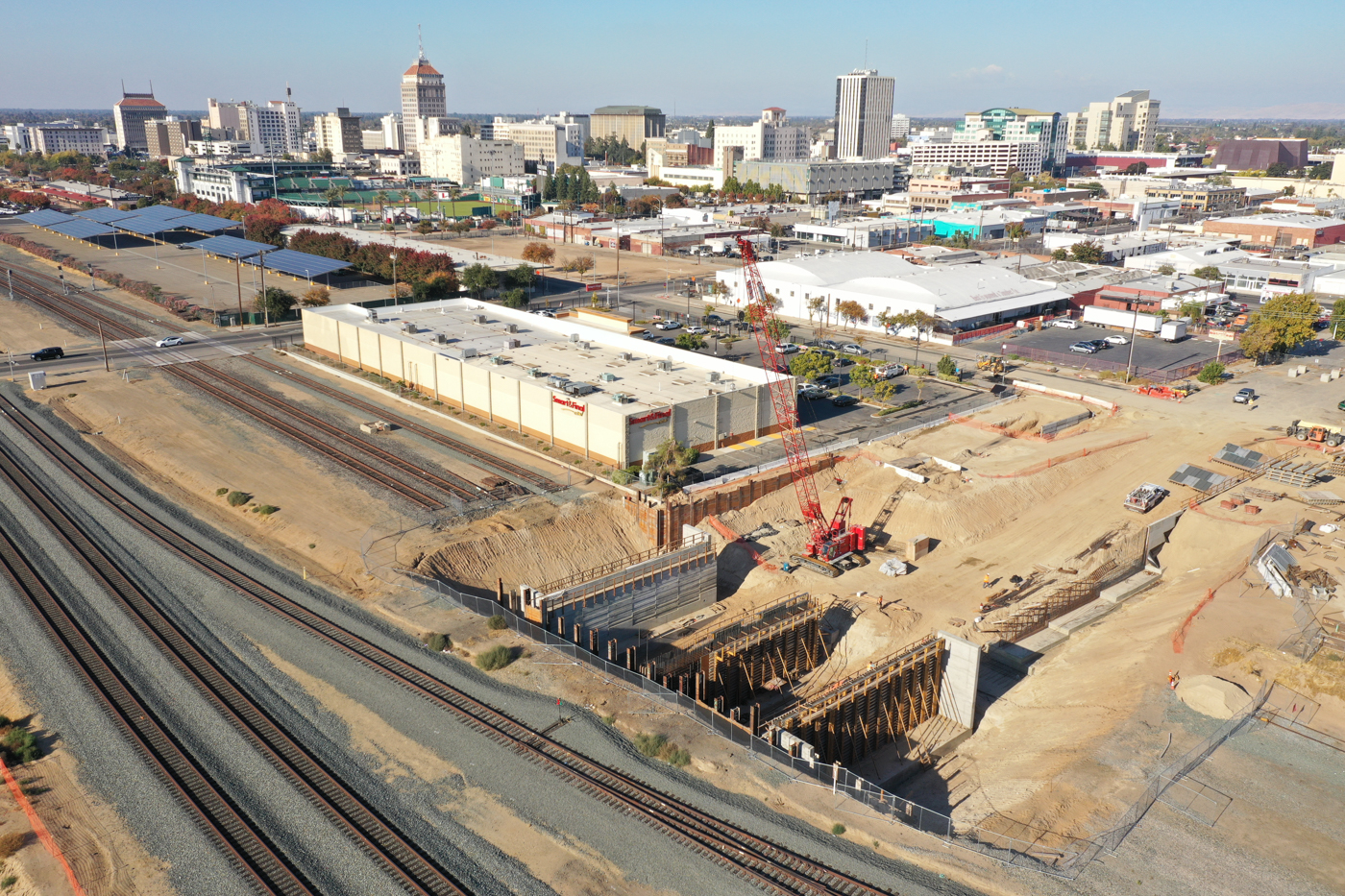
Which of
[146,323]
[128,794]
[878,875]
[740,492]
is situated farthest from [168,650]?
[146,323]

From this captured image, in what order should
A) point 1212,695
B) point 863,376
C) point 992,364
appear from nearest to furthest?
point 1212,695, point 863,376, point 992,364

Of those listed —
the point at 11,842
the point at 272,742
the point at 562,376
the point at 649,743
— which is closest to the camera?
the point at 11,842

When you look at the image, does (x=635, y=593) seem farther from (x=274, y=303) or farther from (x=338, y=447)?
(x=274, y=303)

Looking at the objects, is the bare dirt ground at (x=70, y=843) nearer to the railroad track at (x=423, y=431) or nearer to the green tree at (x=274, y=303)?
the railroad track at (x=423, y=431)

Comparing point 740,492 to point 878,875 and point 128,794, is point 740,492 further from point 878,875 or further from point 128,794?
point 128,794

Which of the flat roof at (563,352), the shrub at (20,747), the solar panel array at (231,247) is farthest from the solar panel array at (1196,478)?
the solar panel array at (231,247)

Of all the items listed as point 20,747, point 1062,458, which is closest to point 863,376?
point 1062,458

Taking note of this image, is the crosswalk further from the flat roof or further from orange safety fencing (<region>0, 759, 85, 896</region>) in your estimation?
orange safety fencing (<region>0, 759, 85, 896</region>)

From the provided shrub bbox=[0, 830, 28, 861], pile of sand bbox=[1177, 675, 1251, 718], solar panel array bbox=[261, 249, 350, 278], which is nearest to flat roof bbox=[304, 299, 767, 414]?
solar panel array bbox=[261, 249, 350, 278]
